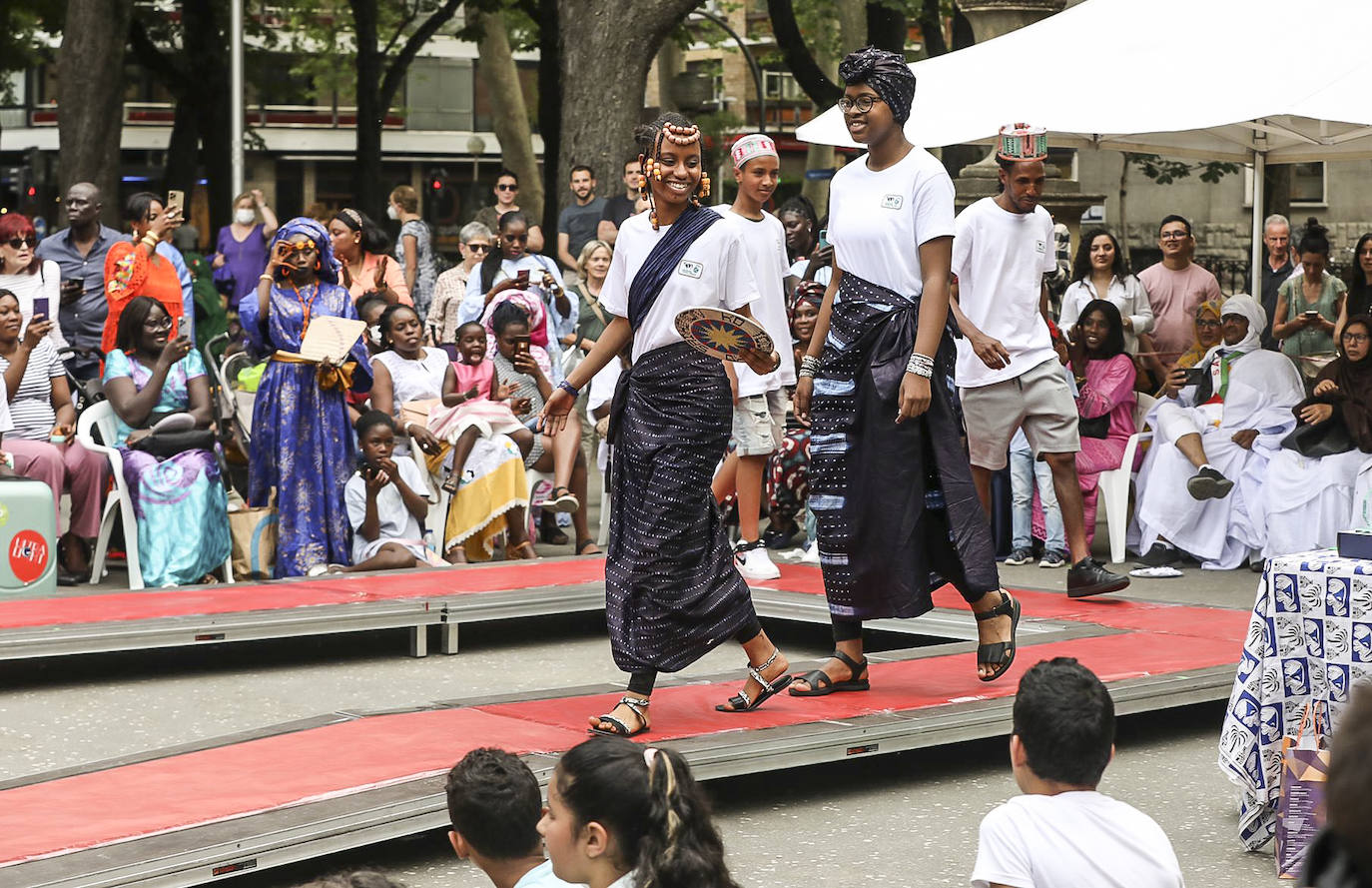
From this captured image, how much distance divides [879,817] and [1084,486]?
537 centimetres

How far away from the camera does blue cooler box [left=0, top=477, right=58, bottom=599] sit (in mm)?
8531

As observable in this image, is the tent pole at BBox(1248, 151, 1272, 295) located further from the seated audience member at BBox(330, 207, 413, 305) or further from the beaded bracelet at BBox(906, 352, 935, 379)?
the beaded bracelet at BBox(906, 352, 935, 379)

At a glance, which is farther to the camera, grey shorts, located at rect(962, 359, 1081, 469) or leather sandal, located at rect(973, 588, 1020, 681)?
grey shorts, located at rect(962, 359, 1081, 469)

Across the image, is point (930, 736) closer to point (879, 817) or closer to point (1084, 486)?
point (879, 817)

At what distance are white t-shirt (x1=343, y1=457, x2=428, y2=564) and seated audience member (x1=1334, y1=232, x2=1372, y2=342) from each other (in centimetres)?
505

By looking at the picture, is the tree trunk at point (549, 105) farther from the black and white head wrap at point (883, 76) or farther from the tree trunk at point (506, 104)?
the black and white head wrap at point (883, 76)

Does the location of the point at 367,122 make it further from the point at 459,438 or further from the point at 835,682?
the point at 835,682

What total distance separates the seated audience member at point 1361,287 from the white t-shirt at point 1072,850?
7448mm

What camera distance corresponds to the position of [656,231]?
5707 millimetres

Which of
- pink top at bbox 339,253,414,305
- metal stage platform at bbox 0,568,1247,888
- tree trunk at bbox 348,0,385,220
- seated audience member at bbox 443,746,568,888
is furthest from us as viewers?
tree trunk at bbox 348,0,385,220

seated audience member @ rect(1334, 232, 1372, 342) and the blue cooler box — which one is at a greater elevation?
seated audience member @ rect(1334, 232, 1372, 342)

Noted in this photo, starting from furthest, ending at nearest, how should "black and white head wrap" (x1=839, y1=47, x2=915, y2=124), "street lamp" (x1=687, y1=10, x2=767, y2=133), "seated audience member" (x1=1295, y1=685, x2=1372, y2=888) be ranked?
"street lamp" (x1=687, y1=10, x2=767, y2=133), "black and white head wrap" (x1=839, y1=47, x2=915, y2=124), "seated audience member" (x1=1295, y1=685, x2=1372, y2=888)

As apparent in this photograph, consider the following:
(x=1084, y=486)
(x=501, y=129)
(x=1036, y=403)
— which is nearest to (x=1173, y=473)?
(x=1084, y=486)

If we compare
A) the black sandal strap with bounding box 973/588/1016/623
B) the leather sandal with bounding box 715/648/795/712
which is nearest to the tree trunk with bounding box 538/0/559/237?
the black sandal strap with bounding box 973/588/1016/623
